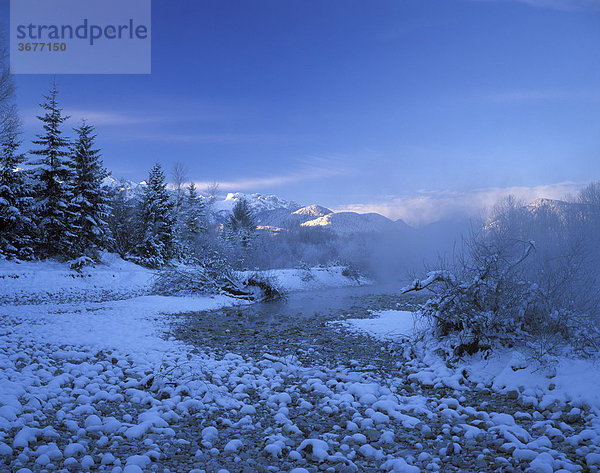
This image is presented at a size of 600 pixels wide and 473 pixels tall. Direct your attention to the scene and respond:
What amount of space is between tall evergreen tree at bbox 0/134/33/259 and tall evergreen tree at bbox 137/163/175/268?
1004 centimetres

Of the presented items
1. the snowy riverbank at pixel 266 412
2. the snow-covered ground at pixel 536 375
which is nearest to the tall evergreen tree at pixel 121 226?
the snowy riverbank at pixel 266 412

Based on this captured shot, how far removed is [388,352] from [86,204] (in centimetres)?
2596

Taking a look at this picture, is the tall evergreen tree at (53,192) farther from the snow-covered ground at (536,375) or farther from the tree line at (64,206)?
the snow-covered ground at (536,375)

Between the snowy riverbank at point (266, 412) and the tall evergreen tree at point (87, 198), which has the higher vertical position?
the tall evergreen tree at point (87, 198)

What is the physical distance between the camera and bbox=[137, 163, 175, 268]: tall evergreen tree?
3200 centimetres

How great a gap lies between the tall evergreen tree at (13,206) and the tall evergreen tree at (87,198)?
295 cm

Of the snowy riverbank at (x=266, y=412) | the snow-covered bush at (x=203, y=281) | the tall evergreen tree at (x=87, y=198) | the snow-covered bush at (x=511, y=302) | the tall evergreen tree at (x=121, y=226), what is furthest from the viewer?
the tall evergreen tree at (x=121, y=226)

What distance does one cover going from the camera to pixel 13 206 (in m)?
21.6

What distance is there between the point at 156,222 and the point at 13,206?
12049mm

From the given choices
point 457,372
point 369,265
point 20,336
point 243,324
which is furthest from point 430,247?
point 20,336

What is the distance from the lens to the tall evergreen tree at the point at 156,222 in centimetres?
3200

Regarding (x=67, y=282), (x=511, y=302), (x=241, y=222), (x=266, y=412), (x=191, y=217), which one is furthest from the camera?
(x=241, y=222)

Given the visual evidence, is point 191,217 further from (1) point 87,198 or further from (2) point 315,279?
(2) point 315,279

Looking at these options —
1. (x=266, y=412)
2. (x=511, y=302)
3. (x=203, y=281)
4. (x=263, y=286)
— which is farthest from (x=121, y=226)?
(x=511, y=302)
